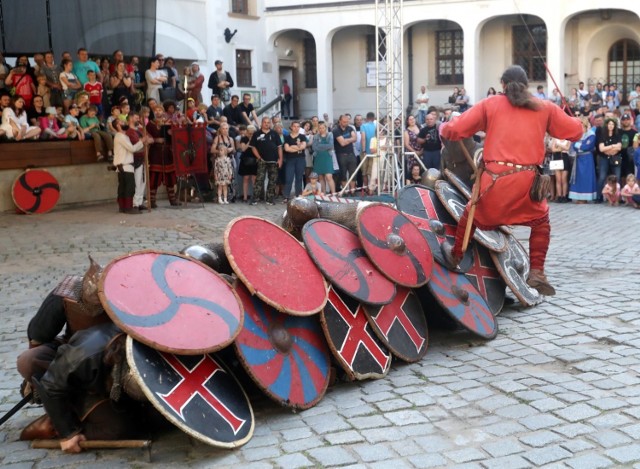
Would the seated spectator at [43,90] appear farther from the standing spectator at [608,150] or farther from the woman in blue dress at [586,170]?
the standing spectator at [608,150]

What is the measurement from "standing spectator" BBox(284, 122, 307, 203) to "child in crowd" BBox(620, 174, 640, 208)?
559 cm

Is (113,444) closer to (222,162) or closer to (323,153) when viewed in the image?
(222,162)

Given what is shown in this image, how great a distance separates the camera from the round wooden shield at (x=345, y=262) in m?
5.34

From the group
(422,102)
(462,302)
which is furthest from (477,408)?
(422,102)

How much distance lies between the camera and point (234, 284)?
16.1 ft

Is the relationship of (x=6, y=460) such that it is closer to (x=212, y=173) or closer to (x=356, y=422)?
(x=356, y=422)

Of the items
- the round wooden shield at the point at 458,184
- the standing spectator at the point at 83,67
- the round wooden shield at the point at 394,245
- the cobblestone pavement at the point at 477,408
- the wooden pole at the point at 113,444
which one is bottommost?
the cobblestone pavement at the point at 477,408

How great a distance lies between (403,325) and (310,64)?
2598 centimetres

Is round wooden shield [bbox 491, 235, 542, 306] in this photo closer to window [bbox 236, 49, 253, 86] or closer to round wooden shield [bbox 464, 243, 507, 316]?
round wooden shield [bbox 464, 243, 507, 316]

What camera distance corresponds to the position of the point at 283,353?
4844 millimetres

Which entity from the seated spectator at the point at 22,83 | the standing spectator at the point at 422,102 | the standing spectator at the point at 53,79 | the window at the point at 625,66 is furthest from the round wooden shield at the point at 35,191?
the window at the point at 625,66

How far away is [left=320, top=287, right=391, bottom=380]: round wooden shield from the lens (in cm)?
511

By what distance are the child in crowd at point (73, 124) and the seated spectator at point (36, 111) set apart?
15.5 inches

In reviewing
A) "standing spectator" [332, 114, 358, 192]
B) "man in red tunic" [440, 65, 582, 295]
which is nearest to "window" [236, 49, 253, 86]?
"standing spectator" [332, 114, 358, 192]
